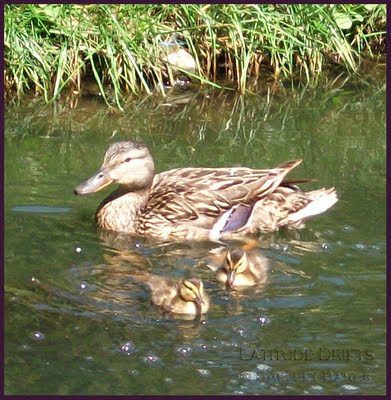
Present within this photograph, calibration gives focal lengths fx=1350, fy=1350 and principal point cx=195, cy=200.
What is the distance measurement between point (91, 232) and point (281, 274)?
56.5 inches

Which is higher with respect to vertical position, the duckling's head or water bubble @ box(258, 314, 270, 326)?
the duckling's head

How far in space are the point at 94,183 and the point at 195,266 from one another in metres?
1.06

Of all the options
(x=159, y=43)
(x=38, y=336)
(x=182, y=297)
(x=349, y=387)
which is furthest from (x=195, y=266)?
(x=159, y=43)

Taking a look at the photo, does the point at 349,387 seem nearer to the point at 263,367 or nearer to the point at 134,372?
the point at 263,367

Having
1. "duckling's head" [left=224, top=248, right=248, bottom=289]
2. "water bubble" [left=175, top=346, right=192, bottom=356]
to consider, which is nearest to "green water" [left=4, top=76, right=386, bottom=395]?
"water bubble" [left=175, top=346, right=192, bottom=356]

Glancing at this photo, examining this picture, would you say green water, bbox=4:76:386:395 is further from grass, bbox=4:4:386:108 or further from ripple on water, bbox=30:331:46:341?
grass, bbox=4:4:386:108

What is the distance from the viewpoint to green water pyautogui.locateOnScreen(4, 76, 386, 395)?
6.70 metres

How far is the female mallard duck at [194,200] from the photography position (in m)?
8.87

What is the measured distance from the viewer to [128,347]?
691 centimetres

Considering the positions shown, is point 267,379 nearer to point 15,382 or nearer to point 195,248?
point 15,382

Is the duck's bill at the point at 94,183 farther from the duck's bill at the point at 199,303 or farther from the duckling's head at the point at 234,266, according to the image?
the duck's bill at the point at 199,303

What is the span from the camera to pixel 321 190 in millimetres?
9180

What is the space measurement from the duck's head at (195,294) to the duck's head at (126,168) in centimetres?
164

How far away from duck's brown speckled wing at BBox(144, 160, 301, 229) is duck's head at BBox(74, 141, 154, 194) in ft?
0.46
